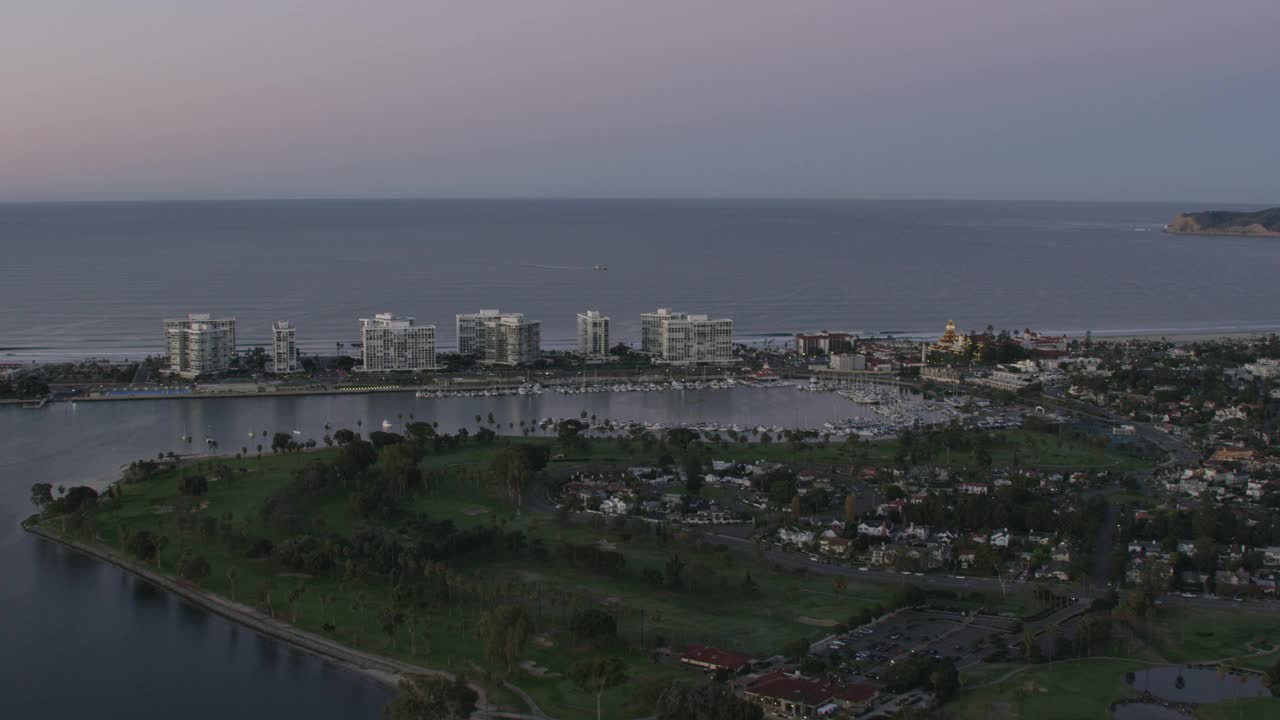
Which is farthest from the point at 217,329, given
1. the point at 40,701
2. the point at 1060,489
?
the point at 1060,489

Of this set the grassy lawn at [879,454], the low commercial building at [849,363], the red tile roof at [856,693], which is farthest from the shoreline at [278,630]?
the low commercial building at [849,363]

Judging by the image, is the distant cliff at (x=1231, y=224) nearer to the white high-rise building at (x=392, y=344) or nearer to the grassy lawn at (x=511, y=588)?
the white high-rise building at (x=392, y=344)

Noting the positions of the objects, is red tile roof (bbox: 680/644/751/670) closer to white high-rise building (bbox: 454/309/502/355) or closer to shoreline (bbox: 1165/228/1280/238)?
white high-rise building (bbox: 454/309/502/355)

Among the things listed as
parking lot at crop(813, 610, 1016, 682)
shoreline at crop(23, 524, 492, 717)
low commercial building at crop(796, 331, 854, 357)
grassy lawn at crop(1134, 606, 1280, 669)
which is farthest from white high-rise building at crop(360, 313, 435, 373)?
grassy lawn at crop(1134, 606, 1280, 669)

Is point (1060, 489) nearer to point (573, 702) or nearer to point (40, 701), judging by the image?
point (573, 702)

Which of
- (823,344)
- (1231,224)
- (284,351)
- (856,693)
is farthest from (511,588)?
(1231,224)

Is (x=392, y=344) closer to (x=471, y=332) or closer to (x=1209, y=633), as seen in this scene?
(x=471, y=332)
